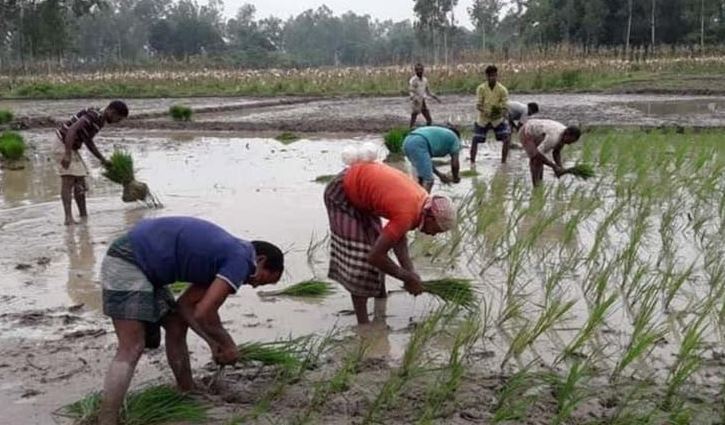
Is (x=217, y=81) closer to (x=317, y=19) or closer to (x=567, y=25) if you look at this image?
(x=567, y=25)

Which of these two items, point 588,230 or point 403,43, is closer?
point 588,230

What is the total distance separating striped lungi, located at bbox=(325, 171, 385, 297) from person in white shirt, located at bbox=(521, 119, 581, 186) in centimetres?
430

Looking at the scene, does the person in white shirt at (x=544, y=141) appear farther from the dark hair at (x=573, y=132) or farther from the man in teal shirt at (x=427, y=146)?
the man in teal shirt at (x=427, y=146)

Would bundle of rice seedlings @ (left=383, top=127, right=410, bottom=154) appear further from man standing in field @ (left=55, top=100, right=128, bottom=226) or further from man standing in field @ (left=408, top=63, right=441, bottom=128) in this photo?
man standing in field @ (left=55, top=100, right=128, bottom=226)

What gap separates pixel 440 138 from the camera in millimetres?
6930

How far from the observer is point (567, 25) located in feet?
143

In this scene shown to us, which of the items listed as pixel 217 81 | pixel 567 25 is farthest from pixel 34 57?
pixel 567 25

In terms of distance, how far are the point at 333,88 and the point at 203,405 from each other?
25.2 meters

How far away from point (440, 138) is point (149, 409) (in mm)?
4135

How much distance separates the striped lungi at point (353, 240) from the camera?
14.8 ft

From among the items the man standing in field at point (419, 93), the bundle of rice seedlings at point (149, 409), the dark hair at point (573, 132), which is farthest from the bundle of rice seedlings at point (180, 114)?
the bundle of rice seedlings at point (149, 409)

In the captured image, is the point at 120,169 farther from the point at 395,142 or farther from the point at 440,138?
the point at 395,142

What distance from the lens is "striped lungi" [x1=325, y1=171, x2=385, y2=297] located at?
4496 millimetres

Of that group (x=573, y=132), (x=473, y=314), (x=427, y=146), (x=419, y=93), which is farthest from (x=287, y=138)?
(x=473, y=314)
